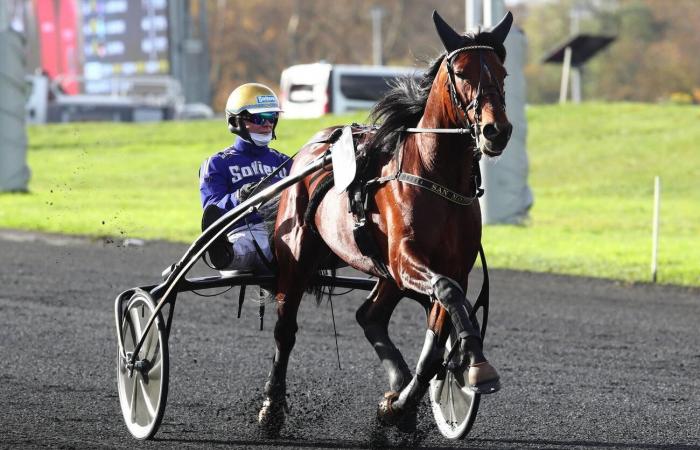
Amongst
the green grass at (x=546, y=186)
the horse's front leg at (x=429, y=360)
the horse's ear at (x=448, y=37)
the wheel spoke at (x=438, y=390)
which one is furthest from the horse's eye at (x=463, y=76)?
the green grass at (x=546, y=186)

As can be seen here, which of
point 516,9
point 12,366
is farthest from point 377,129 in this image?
point 516,9

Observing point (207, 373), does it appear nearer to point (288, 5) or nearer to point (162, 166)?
point (162, 166)

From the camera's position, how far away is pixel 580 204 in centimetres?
1953

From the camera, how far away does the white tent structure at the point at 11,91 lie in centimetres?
1795

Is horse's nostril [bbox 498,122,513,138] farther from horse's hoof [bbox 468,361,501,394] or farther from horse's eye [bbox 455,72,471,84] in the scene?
horse's hoof [bbox 468,361,501,394]

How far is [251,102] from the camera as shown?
546 cm

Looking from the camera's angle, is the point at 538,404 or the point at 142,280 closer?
the point at 538,404

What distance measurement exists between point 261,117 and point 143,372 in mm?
1227

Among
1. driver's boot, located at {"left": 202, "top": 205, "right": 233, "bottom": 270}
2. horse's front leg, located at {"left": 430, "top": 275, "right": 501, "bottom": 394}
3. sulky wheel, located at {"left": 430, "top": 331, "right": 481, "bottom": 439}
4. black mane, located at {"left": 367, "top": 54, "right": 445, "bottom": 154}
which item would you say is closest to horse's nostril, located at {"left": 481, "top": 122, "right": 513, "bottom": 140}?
horse's front leg, located at {"left": 430, "top": 275, "right": 501, "bottom": 394}

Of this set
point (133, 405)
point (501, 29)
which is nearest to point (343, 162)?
point (501, 29)

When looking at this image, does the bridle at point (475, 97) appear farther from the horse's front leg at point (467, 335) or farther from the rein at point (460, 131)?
the horse's front leg at point (467, 335)

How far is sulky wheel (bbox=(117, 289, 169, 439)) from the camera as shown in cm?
490

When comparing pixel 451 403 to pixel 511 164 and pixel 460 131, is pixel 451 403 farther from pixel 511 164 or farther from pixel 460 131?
pixel 511 164

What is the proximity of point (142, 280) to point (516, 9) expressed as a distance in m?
56.1
